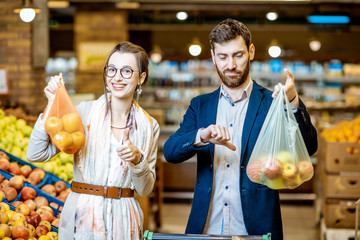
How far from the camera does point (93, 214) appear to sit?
2111mm

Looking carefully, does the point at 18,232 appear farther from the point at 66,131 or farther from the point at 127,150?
the point at 127,150

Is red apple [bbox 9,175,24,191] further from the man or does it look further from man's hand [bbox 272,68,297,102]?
man's hand [bbox 272,68,297,102]

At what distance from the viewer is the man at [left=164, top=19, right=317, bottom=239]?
2.23m

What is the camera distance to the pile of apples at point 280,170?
2.01 m

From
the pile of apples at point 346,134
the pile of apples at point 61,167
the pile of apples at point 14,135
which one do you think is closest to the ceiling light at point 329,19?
the pile of apples at point 346,134

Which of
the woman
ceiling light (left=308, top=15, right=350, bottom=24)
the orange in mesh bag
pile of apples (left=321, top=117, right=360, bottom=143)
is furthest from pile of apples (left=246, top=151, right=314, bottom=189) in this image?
ceiling light (left=308, top=15, right=350, bottom=24)

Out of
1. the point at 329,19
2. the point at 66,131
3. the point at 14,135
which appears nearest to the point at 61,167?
the point at 14,135

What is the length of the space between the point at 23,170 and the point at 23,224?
810mm

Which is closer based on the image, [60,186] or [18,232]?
[18,232]

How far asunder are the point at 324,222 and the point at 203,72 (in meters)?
5.82

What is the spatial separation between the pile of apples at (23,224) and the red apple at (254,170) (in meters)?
1.23

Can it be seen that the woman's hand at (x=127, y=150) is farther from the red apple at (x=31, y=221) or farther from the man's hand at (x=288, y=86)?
the red apple at (x=31, y=221)

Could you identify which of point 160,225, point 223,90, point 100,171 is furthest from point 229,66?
point 160,225

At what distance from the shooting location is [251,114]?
2.30 metres
